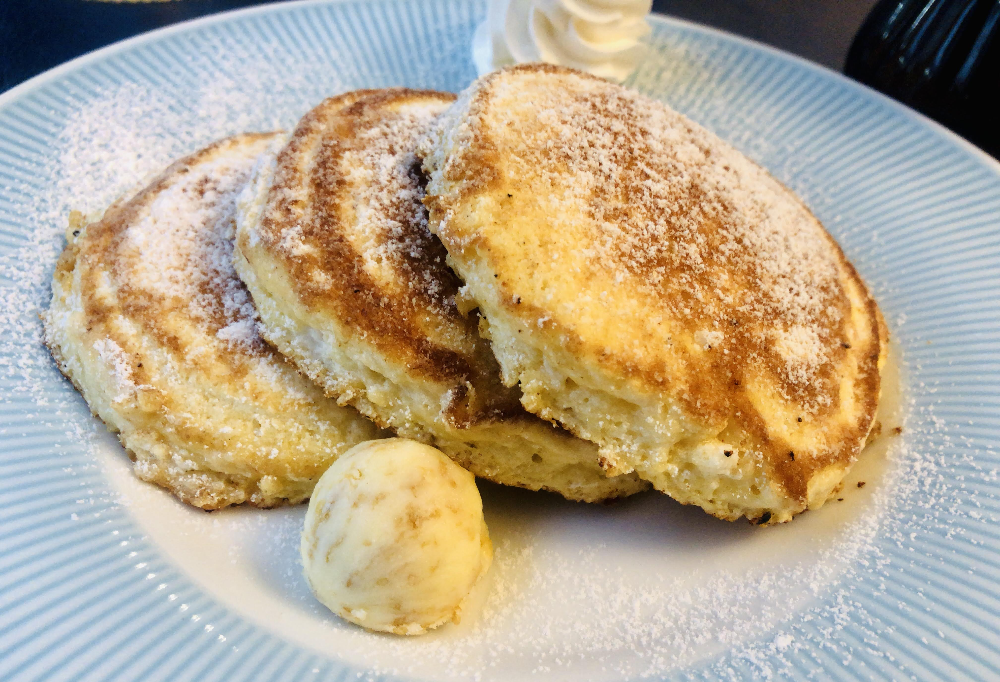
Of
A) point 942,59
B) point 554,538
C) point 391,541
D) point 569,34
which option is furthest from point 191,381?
point 942,59

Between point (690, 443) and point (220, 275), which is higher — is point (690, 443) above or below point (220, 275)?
below

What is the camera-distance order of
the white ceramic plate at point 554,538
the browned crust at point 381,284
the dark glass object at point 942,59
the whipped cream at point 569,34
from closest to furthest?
the white ceramic plate at point 554,538 < the browned crust at point 381,284 < the dark glass object at point 942,59 < the whipped cream at point 569,34

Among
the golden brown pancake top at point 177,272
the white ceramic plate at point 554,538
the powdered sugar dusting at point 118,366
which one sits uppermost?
the golden brown pancake top at point 177,272

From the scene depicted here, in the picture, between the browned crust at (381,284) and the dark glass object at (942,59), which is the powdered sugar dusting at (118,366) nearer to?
the browned crust at (381,284)

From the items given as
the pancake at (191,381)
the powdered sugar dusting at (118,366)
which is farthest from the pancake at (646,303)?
the powdered sugar dusting at (118,366)

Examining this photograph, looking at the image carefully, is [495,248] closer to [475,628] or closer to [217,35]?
[475,628]

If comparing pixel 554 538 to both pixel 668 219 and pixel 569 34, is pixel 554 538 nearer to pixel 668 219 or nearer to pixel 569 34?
pixel 668 219

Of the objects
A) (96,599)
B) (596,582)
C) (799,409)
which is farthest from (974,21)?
(96,599)
